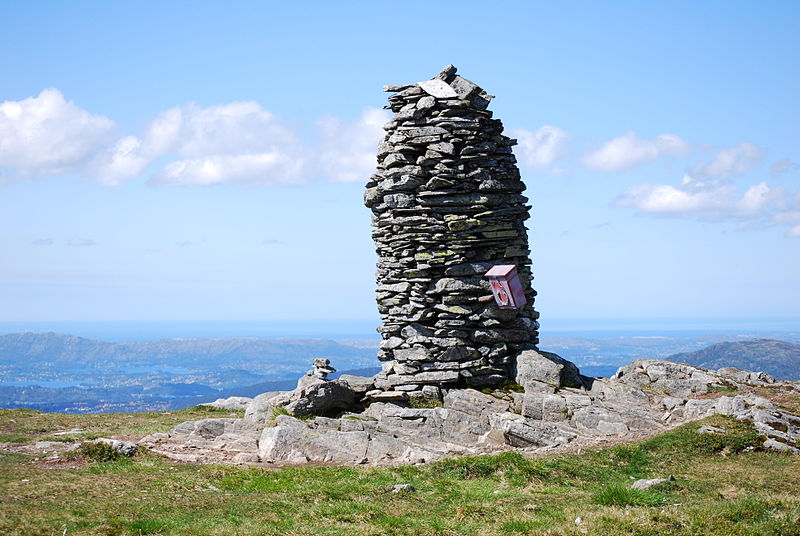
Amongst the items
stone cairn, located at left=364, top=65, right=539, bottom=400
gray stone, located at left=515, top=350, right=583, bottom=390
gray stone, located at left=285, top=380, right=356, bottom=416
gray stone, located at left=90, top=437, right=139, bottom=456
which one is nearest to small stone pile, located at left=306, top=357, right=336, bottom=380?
gray stone, located at left=285, top=380, right=356, bottom=416

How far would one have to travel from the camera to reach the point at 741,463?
21.1 m

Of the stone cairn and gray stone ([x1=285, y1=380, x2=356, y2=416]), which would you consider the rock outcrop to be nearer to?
gray stone ([x1=285, y1=380, x2=356, y2=416])

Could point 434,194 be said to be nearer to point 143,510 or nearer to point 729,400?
point 729,400

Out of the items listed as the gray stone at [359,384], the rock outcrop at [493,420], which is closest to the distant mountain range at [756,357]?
the rock outcrop at [493,420]

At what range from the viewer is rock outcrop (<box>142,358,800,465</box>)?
23.4 meters

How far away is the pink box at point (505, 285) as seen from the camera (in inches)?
1155

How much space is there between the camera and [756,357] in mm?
131000

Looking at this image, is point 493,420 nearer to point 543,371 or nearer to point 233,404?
point 543,371

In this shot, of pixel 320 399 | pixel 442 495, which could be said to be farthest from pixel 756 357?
pixel 442 495

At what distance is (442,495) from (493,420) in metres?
8.38

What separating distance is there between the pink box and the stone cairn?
49 cm

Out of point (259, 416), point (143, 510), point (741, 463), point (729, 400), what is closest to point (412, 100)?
point (259, 416)

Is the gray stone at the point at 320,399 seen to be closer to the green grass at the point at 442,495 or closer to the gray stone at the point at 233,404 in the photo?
the green grass at the point at 442,495

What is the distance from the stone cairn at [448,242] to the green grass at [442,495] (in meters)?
8.19
